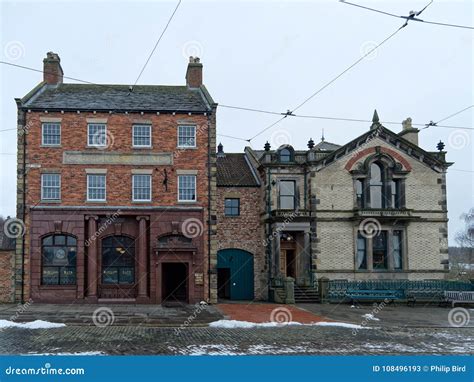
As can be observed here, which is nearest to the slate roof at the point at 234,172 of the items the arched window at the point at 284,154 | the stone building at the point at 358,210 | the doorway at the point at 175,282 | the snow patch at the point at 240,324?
the stone building at the point at 358,210

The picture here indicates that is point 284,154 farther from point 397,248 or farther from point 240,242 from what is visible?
point 397,248

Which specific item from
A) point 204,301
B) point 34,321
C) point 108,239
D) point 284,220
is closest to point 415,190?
point 284,220

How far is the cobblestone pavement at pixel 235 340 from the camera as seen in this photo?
14.0m

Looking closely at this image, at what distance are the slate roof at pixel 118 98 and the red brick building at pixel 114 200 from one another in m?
0.10

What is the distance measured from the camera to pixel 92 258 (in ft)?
86.3

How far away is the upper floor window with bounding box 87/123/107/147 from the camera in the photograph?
2697 centimetres

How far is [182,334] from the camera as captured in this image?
16.8m

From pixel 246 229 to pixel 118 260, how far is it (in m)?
8.15

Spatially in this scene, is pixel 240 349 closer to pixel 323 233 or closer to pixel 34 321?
pixel 34 321

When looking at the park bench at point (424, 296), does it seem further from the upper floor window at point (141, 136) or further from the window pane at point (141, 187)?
the upper floor window at point (141, 136)

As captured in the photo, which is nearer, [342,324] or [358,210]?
[342,324]

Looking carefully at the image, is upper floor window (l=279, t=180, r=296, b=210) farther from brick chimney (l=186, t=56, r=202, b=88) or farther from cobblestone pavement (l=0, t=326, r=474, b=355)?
cobblestone pavement (l=0, t=326, r=474, b=355)

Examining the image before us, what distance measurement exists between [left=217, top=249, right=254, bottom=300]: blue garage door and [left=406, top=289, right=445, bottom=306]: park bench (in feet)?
29.3

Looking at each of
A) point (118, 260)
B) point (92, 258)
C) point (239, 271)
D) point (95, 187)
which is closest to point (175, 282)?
point (118, 260)
